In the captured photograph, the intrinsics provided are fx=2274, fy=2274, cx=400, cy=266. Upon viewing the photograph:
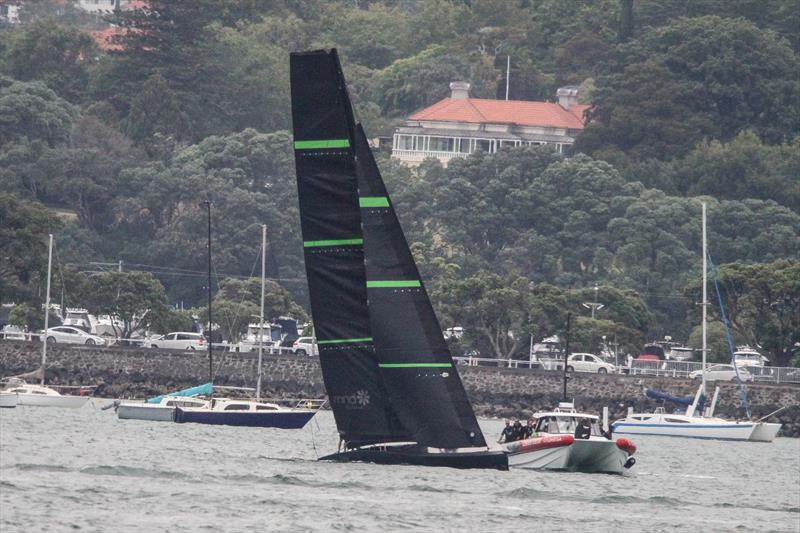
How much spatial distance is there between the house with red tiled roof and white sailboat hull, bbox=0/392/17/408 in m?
68.5

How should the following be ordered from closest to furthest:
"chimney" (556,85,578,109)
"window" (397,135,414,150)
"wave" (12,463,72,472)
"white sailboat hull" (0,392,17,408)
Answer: "wave" (12,463,72,472), "white sailboat hull" (0,392,17,408), "window" (397,135,414,150), "chimney" (556,85,578,109)

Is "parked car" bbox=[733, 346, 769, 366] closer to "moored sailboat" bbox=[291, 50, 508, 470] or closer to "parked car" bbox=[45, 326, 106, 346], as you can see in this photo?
"parked car" bbox=[45, 326, 106, 346]

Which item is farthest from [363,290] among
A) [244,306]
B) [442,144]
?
[442,144]

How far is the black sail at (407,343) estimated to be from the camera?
3912 centimetres

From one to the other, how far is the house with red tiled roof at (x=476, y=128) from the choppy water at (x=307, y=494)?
85.2 metres

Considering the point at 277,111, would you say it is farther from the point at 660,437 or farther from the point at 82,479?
the point at 82,479

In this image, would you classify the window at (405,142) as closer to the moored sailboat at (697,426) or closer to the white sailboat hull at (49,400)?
the moored sailboat at (697,426)

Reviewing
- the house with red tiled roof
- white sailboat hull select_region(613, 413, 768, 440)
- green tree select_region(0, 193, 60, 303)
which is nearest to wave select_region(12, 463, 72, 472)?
white sailboat hull select_region(613, 413, 768, 440)

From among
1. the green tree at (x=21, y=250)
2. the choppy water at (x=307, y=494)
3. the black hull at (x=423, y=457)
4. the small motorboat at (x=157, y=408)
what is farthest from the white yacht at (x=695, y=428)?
the black hull at (x=423, y=457)

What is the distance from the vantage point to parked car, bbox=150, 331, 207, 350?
89.3m

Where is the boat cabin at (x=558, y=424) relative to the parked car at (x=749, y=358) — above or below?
below

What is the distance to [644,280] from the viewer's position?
103m

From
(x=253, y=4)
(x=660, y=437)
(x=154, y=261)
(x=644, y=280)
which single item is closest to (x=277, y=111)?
(x=253, y=4)

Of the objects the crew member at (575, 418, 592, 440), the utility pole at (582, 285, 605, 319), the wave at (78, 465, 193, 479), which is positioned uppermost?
the utility pole at (582, 285, 605, 319)
